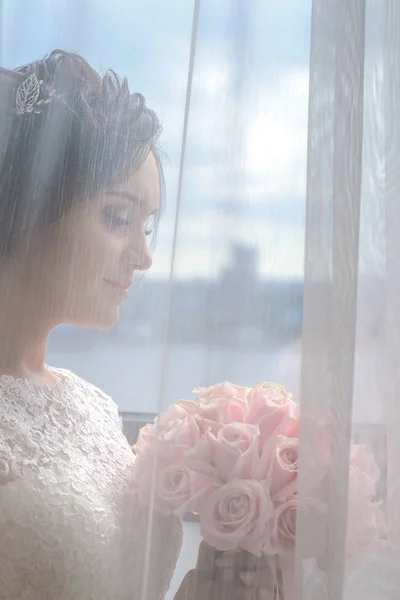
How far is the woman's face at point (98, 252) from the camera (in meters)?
0.80

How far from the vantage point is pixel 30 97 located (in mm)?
869

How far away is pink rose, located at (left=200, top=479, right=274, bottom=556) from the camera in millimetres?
661

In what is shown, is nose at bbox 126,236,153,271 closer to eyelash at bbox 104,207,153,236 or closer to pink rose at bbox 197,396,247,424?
eyelash at bbox 104,207,153,236

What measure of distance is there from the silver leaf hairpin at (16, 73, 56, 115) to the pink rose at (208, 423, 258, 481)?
49cm

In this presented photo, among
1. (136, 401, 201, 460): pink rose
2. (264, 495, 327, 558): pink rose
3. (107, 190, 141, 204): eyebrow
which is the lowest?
(264, 495, 327, 558): pink rose

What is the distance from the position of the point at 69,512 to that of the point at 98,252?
317 mm

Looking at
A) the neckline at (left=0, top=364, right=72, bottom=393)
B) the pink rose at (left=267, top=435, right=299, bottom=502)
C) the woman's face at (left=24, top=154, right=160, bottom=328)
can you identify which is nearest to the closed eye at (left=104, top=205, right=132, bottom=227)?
the woman's face at (left=24, top=154, right=160, bottom=328)

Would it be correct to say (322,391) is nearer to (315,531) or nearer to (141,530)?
(315,531)

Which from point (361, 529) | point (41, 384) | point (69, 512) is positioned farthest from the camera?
point (41, 384)

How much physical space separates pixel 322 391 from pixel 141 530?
0.25 m

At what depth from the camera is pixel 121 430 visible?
0.86 m

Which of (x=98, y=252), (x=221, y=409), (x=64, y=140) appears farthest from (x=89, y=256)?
(x=221, y=409)

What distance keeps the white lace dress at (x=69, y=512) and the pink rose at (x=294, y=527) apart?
106 mm

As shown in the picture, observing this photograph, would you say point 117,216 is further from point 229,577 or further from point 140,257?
point 229,577
